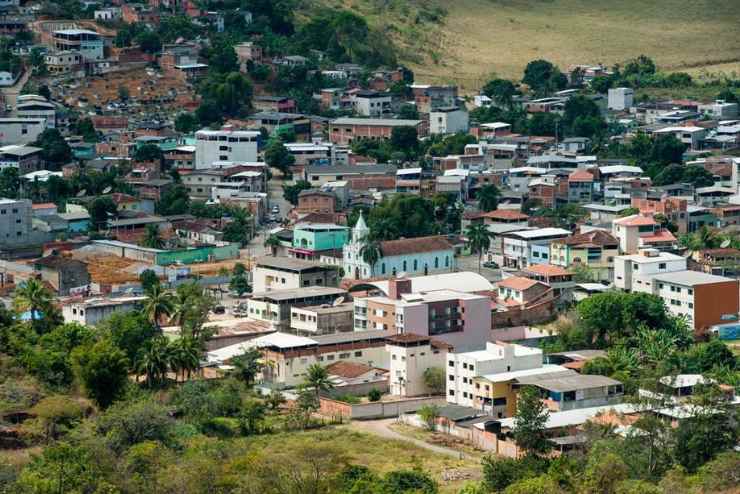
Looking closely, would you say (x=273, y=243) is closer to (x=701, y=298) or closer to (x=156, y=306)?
(x=156, y=306)

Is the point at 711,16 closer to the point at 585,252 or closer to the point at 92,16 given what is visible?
the point at 92,16

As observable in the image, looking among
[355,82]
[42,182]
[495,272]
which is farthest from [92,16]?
[495,272]

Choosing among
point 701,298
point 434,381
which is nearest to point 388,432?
point 434,381

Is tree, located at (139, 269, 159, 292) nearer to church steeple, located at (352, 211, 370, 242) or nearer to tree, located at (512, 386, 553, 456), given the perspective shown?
church steeple, located at (352, 211, 370, 242)

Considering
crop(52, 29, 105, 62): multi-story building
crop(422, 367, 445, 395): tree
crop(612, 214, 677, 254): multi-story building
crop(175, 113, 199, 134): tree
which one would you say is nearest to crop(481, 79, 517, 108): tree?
crop(175, 113, 199, 134): tree

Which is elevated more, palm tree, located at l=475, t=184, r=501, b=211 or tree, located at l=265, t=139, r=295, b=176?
tree, located at l=265, t=139, r=295, b=176

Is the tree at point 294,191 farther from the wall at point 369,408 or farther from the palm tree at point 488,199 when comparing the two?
the wall at point 369,408
